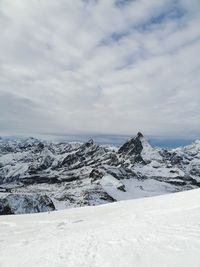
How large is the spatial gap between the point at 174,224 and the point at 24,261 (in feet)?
22.2

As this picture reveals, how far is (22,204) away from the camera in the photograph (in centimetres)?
12025

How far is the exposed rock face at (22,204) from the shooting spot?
116 m

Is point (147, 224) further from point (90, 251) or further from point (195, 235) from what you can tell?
point (90, 251)

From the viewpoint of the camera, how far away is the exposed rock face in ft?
382

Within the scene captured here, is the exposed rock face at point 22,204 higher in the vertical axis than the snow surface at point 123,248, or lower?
lower

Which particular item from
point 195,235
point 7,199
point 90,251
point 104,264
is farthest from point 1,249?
point 7,199

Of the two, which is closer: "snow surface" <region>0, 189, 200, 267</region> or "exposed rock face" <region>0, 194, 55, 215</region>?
"snow surface" <region>0, 189, 200, 267</region>

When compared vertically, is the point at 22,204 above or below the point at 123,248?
below

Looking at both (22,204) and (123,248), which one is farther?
(22,204)

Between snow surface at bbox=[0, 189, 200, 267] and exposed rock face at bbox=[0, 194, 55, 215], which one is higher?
snow surface at bbox=[0, 189, 200, 267]

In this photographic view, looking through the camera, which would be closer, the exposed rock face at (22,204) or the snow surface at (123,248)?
the snow surface at (123,248)

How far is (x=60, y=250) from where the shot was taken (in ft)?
38.2

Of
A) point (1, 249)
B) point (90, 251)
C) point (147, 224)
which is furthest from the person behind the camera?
point (147, 224)

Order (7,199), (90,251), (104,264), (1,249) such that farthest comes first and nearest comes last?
(7,199) < (1,249) < (90,251) < (104,264)
